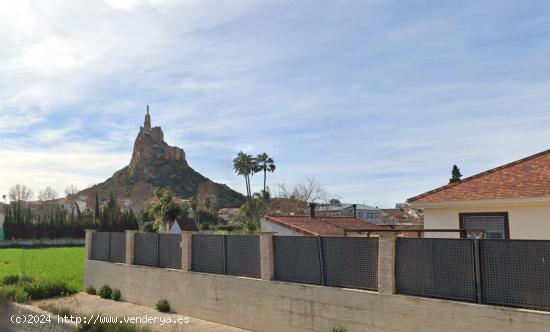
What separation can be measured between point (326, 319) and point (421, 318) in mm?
2724

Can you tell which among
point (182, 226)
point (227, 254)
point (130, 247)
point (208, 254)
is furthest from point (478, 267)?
point (182, 226)

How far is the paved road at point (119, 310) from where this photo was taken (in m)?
15.0

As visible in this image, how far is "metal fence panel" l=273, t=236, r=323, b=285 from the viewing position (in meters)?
13.1

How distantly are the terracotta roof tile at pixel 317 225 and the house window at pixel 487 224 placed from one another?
7.91 metres

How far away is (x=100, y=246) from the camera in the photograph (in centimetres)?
2278

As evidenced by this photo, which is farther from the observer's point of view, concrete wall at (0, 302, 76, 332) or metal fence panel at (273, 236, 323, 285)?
concrete wall at (0, 302, 76, 332)

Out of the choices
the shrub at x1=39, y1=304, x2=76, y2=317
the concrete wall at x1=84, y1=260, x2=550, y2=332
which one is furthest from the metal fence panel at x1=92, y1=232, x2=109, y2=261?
the shrub at x1=39, y1=304, x2=76, y2=317

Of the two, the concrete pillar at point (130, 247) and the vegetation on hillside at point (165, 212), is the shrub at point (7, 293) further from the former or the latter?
the vegetation on hillside at point (165, 212)

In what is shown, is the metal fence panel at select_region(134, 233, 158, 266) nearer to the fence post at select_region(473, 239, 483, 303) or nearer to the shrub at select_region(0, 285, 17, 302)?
the shrub at select_region(0, 285, 17, 302)

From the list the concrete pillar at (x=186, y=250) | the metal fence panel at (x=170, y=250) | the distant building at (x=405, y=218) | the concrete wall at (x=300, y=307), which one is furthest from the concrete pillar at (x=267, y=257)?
the distant building at (x=405, y=218)

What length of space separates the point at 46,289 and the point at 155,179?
6322 inches

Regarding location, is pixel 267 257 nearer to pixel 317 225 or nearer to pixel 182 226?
pixel 317 225

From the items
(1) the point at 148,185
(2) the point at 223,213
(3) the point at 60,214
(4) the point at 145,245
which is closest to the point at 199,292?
(4) the point at 145,245

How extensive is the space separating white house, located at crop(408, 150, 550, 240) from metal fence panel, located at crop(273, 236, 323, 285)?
4458 mm
